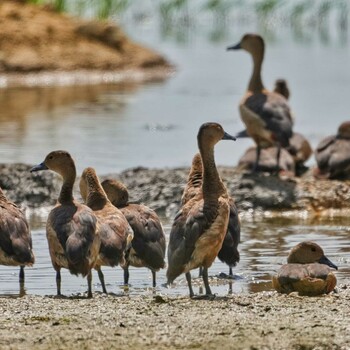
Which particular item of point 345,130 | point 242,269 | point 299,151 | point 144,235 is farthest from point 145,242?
point 299,151

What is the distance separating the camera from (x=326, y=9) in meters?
49.9

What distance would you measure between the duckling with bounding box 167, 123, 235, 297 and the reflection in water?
543 mm

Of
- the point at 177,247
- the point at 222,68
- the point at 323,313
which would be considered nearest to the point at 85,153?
the point at 177,247

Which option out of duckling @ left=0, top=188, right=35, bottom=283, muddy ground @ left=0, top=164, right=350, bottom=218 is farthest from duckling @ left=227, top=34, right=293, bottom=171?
duckling @ left=0, top=188, right=35, bottom=283

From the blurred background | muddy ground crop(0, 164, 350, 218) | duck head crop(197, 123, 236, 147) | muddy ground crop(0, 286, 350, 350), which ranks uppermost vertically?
the blurred background

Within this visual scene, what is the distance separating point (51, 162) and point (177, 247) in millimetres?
1952

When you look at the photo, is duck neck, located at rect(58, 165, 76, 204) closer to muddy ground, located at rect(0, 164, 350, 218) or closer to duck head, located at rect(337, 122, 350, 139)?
muddy ground, located at rect(0, 164, 350, 218)

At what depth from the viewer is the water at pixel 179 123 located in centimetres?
1282

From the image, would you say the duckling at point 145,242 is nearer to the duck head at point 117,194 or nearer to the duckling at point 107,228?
the duckling at point 107,228

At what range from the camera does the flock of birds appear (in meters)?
11.1

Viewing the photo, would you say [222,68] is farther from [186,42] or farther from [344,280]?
[344,280]

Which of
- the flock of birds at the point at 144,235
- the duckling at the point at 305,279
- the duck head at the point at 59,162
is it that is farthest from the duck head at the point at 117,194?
the duckling at the point at 305,279

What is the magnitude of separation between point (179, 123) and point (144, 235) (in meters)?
13.4

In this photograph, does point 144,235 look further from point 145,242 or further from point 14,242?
point 14,242
